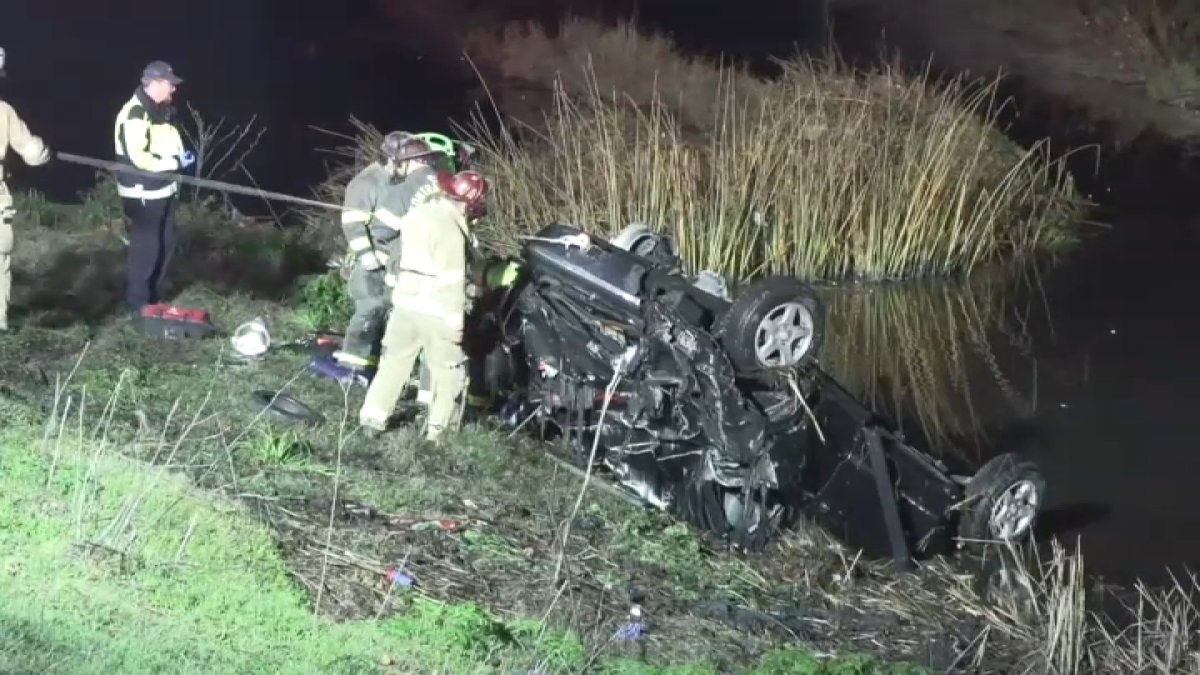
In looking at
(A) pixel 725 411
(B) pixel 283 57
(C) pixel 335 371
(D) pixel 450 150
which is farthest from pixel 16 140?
(B) pixel 283 57

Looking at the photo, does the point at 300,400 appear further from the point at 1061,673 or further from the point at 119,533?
the point at 1061,673

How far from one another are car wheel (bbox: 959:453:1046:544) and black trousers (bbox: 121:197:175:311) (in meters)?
5.04

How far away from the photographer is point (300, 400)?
361 inches

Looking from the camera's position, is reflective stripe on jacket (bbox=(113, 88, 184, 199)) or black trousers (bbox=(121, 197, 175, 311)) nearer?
reflective stripe on jacket (bbox=(113, 88, 184, 199))

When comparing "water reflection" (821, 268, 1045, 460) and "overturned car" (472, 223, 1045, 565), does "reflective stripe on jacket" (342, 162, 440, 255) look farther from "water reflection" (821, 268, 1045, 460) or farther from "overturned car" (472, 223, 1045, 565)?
"water reflection" (821, 268, 1045, 460)

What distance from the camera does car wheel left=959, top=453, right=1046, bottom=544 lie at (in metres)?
8.70

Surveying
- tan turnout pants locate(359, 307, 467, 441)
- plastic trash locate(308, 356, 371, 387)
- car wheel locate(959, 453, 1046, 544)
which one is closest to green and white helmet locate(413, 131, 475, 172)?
tan turnout pants locate(359, 307, 467, 441)

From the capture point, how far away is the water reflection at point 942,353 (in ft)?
38.8

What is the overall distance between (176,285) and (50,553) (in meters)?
5.71

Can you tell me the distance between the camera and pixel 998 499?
343 inches

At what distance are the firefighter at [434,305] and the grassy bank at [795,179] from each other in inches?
208

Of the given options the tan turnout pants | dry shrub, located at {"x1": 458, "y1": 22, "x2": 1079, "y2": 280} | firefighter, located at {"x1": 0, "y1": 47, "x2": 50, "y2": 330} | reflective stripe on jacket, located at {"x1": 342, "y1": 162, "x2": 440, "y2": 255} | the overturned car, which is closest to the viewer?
the overturned car

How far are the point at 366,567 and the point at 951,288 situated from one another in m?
9.69

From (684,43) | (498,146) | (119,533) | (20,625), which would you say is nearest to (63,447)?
(119,533)
